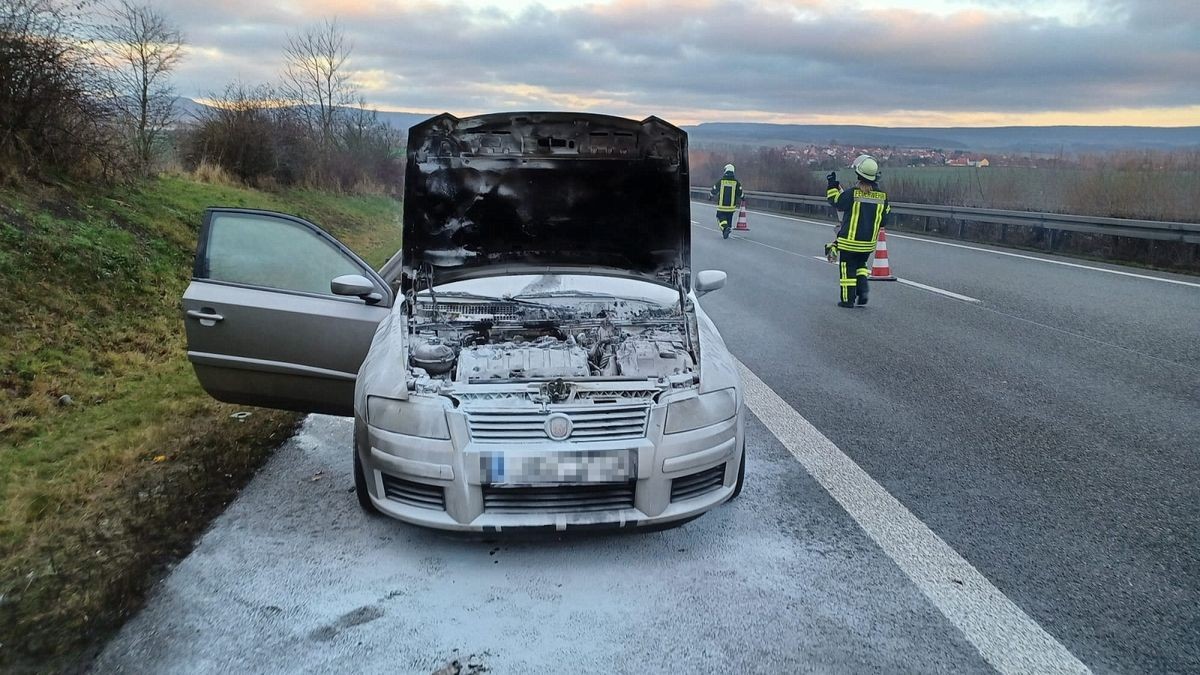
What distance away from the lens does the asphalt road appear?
116 inches

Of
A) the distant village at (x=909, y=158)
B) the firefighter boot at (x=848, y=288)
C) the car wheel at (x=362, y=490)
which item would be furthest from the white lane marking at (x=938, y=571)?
the distant village at (x=909, y=158)

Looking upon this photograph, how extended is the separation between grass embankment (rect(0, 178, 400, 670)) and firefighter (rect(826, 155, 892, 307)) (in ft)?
23.4

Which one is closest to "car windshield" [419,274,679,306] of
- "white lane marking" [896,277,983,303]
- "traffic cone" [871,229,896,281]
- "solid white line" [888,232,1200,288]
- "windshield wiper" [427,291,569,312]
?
"windshield wiper" [427,291,569,312]

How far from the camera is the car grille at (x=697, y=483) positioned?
11.9ft

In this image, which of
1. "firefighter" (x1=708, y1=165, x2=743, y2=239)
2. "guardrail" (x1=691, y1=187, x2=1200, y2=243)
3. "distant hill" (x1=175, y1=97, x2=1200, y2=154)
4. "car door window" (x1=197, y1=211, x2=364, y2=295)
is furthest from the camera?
"distant hill" (x1=175, y1=97, x2=1200, y2=154)

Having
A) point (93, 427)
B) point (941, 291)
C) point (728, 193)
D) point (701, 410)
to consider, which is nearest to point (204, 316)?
point (93, 427)

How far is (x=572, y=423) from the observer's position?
3535 millimetres

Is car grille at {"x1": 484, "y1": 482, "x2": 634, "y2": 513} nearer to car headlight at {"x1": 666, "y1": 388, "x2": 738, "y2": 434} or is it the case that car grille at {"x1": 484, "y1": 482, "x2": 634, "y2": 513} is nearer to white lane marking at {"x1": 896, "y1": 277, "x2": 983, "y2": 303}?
car headlight at {"x1": 666, "y1": 388, "x2": 738, "y2": 434}

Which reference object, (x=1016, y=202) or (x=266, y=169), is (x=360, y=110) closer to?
(x=266, y=169)

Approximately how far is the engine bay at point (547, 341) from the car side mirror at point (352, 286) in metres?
0.35

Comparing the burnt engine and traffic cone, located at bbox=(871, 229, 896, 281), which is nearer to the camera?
the burnt engine

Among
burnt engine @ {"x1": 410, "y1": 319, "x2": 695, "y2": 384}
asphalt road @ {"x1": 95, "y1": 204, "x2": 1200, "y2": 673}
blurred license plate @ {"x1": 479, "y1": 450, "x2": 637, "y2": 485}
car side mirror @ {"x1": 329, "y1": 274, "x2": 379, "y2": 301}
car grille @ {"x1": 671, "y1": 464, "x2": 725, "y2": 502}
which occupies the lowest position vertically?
asphalt road @ {"x1": 95, "y1": 204, "x2": 1200, "y2": 673}

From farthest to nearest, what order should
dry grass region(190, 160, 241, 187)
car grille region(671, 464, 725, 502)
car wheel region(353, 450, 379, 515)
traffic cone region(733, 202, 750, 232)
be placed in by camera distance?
1. traffic cone region(733, 202, 750, 232)
2. dry grass region(190, 160, 241, 187)
3. car wheel region(353, 450, 379, 515)
4. car grille region(671, 464, 725, 502)

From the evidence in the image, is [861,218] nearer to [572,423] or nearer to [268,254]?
[268,254]
